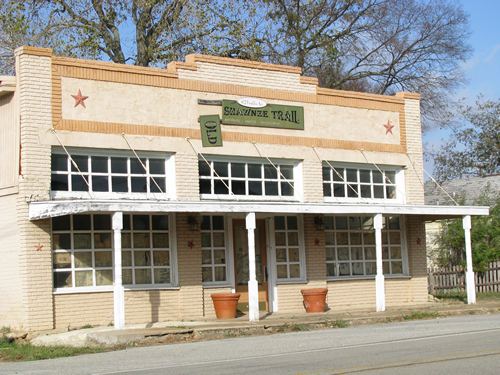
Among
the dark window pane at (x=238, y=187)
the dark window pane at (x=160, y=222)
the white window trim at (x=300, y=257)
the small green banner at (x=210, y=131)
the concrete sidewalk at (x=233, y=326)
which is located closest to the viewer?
the concrete sidewalk at (x=233, y=326)

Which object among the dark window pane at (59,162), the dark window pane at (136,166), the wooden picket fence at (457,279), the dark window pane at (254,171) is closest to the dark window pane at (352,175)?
the dark window pane at (254,171)

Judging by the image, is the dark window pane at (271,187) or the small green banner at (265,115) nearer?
the small green banner at (265,115)

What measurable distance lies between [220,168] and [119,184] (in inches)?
112

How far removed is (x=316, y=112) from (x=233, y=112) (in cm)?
279

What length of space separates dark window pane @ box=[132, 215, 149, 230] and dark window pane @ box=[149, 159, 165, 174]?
1.10 meters

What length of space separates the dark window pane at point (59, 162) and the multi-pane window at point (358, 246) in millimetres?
7592

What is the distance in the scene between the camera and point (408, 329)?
59.8ft

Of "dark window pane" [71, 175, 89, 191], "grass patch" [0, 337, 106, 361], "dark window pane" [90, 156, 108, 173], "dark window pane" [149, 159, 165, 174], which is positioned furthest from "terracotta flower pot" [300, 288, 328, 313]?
"grass patch" [0, 337, 106, 361]

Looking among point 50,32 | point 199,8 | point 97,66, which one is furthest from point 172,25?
point 97,66

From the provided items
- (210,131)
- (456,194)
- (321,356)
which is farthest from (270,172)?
(456,194)

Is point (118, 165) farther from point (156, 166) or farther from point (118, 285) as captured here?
point (118, 285)

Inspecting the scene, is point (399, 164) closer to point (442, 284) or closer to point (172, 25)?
point (442, 284)

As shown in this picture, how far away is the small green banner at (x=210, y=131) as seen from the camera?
22.2 m

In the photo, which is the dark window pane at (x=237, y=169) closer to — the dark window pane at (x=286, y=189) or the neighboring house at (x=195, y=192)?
the neighboring house at (x=195, y=192)
